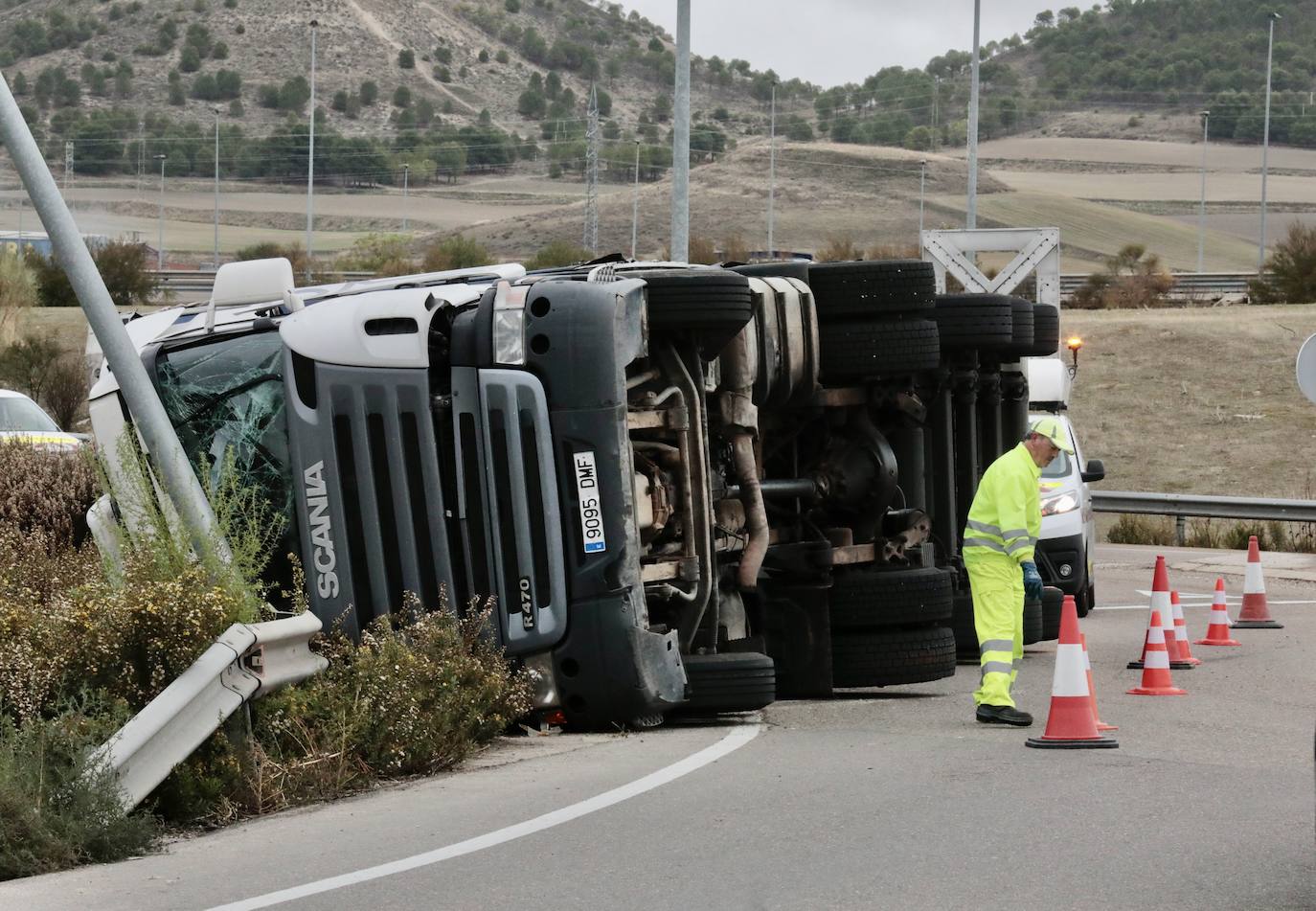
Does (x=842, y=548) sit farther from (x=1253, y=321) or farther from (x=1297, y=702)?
(x=1253, y=321)

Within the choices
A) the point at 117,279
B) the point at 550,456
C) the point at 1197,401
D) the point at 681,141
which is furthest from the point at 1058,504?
the point at 117,279

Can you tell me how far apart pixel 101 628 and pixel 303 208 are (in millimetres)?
118637

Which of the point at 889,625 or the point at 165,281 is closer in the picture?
the point at 889,625

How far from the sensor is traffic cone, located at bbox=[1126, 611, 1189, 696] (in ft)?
41.9

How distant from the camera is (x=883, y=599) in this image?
12008 mm

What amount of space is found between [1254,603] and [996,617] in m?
7.32

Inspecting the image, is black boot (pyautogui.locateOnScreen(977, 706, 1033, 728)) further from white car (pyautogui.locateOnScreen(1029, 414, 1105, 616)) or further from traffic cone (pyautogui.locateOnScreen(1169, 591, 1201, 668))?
white car (pyautogui.locateOnScreen(1029, 414, 1105, 616))

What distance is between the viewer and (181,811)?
815 centimetres

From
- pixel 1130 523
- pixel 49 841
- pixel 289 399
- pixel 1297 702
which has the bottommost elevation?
pixel 1130 523

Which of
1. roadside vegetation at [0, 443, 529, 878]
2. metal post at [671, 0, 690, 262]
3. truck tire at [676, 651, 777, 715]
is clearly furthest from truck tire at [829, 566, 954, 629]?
metal post at [671, 0, 690, 262]

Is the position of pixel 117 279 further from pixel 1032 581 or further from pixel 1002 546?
pixel 1002 546

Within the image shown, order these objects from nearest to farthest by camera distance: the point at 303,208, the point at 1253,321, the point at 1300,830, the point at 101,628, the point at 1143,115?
the point at 1300,830 < the point at 101,628 < the point at 1253,321 < the point at 303,208 < the point at 1143,115

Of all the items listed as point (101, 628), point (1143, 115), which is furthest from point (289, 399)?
point (1143, 115)

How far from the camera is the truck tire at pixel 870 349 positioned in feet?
39.9
